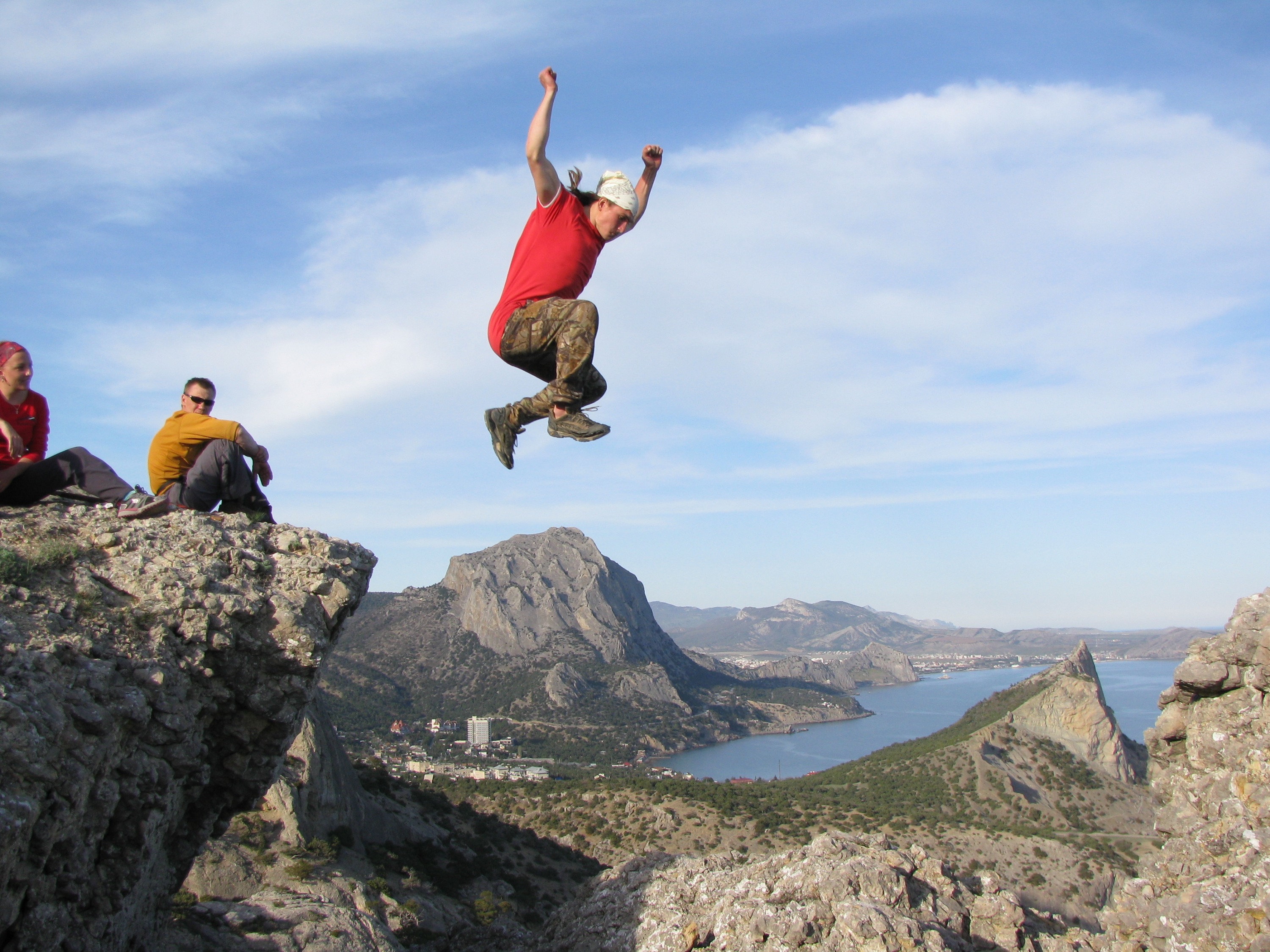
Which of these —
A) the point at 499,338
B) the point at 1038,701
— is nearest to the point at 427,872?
the point at 499,338

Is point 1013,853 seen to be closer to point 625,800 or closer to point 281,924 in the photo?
point 625,800

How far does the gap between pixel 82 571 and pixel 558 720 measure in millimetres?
99819

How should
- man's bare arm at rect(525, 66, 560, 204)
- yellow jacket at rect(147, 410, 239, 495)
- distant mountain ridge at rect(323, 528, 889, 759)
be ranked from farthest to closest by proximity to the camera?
1. distant mountain ridge at rect(323, 528, 889, 759)
2. yellow jacket at rect(147, 410, 239, 495)
3. man's bare arm at rect(525, 66, 560, 204)

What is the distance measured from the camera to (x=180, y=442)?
7.16 m

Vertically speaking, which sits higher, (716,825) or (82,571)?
(82,571)

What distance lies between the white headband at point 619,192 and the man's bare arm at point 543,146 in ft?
1.16

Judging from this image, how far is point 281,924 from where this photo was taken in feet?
36.4

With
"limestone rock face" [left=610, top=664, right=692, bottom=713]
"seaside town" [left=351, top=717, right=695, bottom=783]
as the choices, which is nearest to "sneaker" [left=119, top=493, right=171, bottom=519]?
"seaside town" [left=351, top=717, right=695, bottom=783]

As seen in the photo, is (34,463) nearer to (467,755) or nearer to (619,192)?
(619,192)

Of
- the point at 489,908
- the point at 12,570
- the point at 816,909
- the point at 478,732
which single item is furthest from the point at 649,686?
the point at 12,570

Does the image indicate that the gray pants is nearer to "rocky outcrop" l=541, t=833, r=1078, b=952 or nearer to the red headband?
the red headband

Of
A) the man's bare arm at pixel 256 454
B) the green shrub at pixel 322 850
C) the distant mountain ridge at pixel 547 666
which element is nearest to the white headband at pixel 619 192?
the man's bare arm at pixel 256 454

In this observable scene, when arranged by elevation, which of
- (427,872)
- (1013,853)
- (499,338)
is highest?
(499,338)

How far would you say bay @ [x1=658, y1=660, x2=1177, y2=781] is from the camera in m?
97.4
